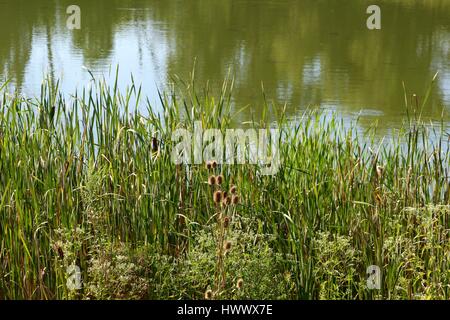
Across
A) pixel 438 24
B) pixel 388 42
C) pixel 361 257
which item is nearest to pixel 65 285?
pixel 361 257

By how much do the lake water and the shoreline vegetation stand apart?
2.20 meters

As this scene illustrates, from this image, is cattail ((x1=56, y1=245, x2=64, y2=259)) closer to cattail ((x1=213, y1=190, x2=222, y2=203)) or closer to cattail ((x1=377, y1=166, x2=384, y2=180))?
cattail ((x1=213, y1=190, x2=222, y2=203))

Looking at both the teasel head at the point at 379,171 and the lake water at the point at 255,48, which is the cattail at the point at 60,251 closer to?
the teasel head at the point at 379,171

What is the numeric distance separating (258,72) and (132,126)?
3.97 meters

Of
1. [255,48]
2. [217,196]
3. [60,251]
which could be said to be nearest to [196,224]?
[60,251]

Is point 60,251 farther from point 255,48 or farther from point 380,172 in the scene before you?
point 255,48

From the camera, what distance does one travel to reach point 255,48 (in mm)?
7641

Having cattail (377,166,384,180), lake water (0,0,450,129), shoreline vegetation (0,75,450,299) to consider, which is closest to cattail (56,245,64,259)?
shoreline vegetation (0,75,450,299)

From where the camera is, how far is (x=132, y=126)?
2.86m

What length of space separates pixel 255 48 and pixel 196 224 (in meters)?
5.24

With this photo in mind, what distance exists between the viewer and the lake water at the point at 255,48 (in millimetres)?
6004

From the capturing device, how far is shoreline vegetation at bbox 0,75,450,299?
88.7 inches

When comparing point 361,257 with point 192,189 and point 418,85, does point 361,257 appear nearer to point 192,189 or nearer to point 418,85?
point 192,189

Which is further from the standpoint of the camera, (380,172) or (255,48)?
(255,48)
